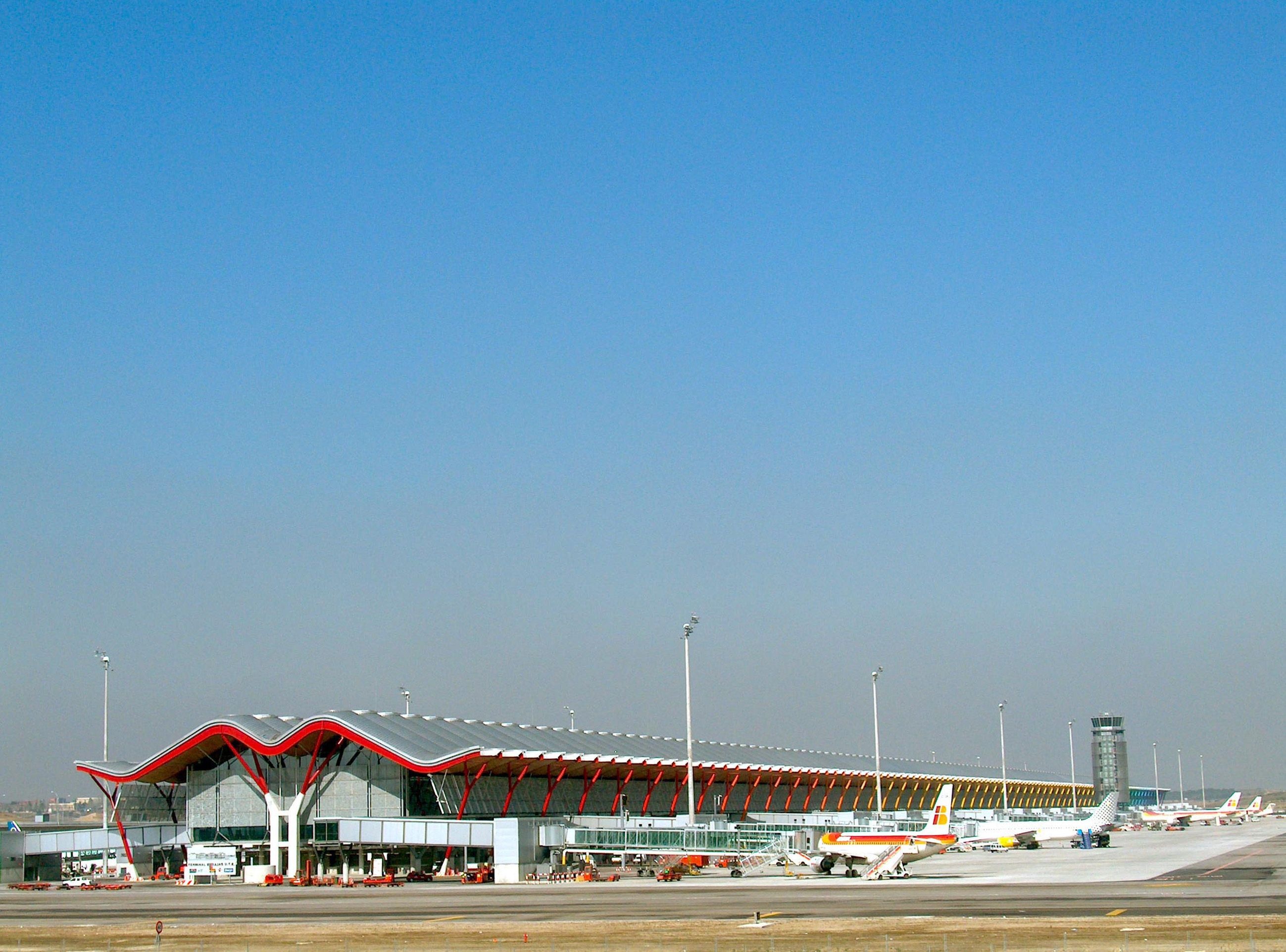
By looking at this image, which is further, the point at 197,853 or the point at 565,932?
the point at 197,853

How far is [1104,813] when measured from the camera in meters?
149

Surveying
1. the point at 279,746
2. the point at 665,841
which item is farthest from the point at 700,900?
the point at 279,746

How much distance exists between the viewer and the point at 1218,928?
49500mm

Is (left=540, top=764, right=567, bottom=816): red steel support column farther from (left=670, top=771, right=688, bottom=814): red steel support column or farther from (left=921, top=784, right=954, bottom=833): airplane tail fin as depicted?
(left=921, top=784, right=954, bottom=833): airplane tail fin

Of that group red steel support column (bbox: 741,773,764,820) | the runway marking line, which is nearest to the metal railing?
the runway marking line

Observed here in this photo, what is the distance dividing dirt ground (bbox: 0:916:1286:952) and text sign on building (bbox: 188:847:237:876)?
41.8 meters

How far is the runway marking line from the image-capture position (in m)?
85.8

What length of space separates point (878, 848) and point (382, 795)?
129 ft

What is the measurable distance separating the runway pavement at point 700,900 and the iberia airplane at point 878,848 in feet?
5.99

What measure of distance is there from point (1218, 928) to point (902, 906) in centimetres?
1578

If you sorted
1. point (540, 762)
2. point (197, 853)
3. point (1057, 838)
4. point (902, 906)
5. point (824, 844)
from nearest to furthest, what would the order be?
point (902, 906) < point (824, 844) < point (197, 853) < point (540, 762) < point (1057, 838)

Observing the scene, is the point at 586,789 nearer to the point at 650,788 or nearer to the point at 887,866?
the point at 650,788

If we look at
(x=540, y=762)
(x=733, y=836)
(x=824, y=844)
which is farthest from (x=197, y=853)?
(x=824, y=844)

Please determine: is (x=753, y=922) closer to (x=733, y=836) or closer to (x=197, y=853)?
(x=733, y=836)
